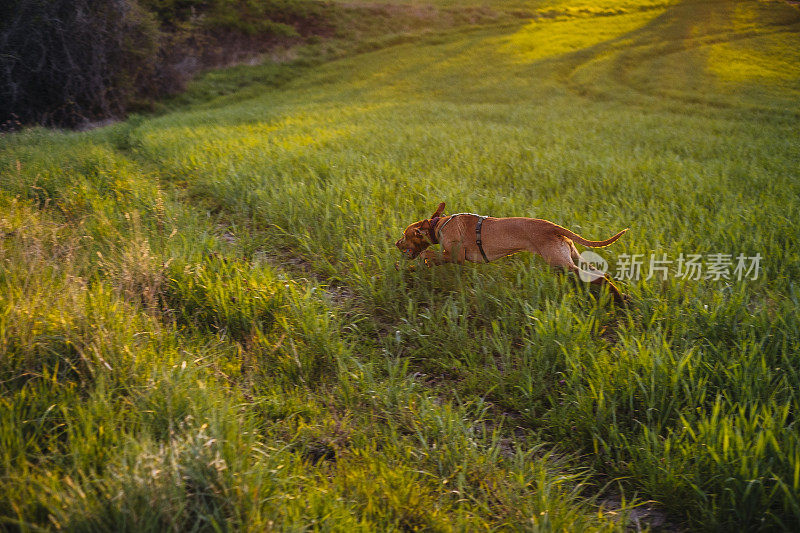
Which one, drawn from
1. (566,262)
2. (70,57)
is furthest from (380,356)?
(70,57)

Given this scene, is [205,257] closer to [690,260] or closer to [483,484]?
[483,484]

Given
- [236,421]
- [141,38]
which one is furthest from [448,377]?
[141,38]

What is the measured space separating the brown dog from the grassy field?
0.53ft

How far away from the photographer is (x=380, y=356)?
8.93 feet

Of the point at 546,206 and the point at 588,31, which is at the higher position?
the point at 588,31

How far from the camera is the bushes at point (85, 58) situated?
11602 mm

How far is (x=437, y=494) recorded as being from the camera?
70.6 inches

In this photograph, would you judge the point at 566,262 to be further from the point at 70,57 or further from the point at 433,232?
the point at 70,57

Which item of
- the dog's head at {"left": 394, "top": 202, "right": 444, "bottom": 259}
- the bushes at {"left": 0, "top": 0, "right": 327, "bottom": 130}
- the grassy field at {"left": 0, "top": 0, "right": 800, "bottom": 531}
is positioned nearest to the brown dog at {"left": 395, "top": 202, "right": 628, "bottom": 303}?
the dog's head at {"left": 394, "top": 202, "right": 444, "bottom": 259}

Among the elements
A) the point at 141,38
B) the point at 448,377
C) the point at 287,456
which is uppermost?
the point at 141,38

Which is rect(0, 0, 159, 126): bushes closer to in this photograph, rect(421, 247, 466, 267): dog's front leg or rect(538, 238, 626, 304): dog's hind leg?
rect(421, 247, 466, 267): dog's front leg

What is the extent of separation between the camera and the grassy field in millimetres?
1618

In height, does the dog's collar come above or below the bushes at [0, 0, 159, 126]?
below

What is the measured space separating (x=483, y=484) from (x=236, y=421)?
1051mm
